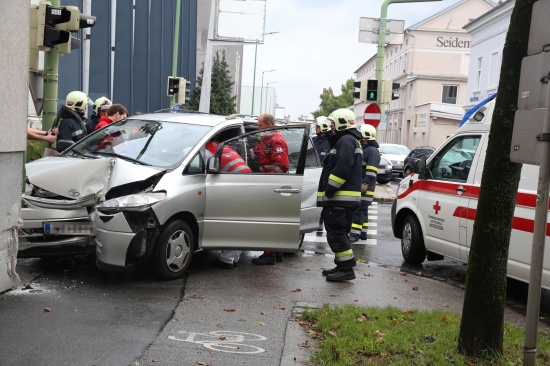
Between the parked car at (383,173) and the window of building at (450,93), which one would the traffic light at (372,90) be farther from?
the window of building at (450,93)

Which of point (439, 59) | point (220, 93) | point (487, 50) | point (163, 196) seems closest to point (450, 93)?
point (439, 59)

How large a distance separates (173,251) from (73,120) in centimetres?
362

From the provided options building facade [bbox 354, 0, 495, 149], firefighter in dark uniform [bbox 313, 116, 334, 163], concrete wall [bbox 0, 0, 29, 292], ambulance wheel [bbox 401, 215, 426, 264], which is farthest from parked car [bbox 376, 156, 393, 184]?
building facade [bbox 354, 0, 495, 149]

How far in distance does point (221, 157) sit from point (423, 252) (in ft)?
11.0

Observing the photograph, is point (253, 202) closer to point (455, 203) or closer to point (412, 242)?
point (455, 203)

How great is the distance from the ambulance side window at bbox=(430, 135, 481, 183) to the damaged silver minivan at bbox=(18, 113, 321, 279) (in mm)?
1702

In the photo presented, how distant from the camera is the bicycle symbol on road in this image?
18.1 ft

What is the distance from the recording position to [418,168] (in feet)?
31.6

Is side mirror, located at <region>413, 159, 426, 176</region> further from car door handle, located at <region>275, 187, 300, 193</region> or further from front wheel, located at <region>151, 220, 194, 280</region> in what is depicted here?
front wheel, located at <region>151, 220, 194, 280</region>

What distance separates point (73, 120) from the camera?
1031 centimetres

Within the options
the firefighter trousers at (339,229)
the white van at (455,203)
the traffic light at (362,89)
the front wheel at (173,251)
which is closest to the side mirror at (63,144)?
the front wheel at (173,251)

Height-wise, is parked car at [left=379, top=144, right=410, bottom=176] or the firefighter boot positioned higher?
parked car at [left=379, top=144, right=410, bottom=176]

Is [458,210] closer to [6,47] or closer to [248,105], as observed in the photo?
[6,47]

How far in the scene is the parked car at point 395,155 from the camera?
31391 mm
